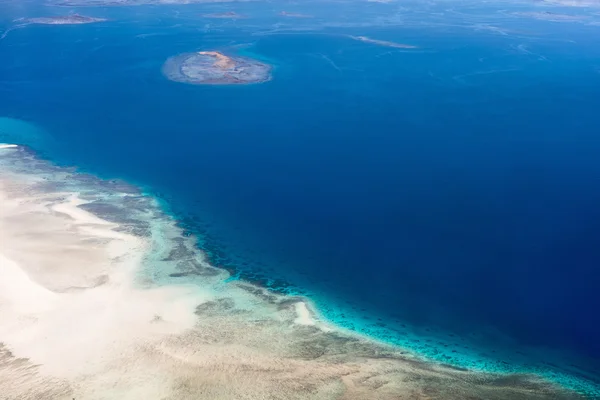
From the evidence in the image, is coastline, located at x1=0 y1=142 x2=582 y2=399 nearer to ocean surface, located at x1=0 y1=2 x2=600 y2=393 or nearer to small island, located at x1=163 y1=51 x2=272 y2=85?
ocean surface, located at x1=0 y1=2 x2=600 y2=393

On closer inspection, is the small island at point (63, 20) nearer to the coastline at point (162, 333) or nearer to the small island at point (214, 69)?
the small island at point (214, 69)

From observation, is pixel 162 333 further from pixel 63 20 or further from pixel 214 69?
pixel 63 20

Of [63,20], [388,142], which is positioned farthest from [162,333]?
[63,20]

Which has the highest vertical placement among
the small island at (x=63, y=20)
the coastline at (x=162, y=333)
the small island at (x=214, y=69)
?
the small island at (x=63, y=20)

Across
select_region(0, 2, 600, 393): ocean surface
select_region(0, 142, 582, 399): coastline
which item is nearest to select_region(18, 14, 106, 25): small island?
select_region(0, 2, 600, 393): ocean surface

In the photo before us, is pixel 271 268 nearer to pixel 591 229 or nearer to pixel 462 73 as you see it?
pixel 591 229

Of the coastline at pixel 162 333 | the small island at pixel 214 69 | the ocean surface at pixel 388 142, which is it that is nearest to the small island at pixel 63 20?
the ocean surface at pixel 388 142

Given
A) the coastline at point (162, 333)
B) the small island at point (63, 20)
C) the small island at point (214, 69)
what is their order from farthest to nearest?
the small island at point (63, 20) → the small island at point (214, 69) → the coastline at point (162, 333)
